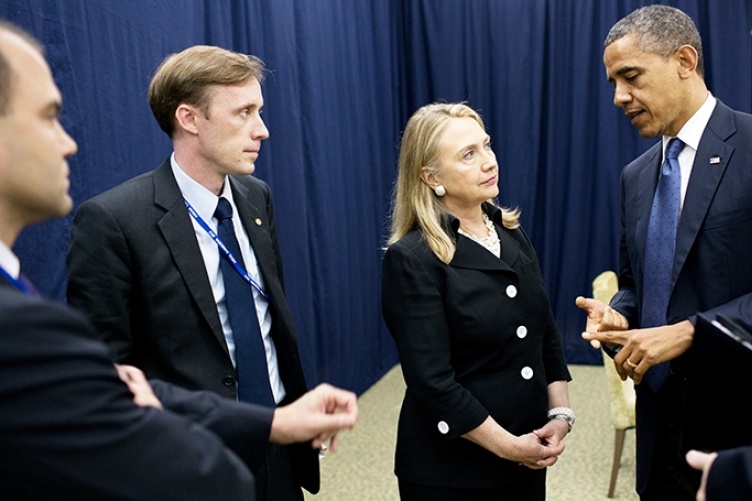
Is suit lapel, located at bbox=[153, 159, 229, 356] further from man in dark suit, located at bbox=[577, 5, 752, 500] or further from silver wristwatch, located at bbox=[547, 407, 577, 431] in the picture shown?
man in dark suit, located at bbox=[577, 5, 752, 500]

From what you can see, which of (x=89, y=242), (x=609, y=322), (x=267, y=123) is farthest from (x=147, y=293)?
(x=267, y=123)

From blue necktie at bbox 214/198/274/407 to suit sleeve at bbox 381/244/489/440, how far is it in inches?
14.4

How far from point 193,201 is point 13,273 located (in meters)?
0.92

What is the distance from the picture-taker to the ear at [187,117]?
6.11 feet

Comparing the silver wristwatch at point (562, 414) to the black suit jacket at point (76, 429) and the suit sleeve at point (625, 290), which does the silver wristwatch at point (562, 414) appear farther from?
the black suit jacket at point (76, 429)

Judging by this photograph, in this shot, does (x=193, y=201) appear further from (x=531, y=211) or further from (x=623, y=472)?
(x=531, y=211)

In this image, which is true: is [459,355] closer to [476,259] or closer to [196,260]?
[476,259]

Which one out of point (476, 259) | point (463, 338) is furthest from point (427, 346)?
point (476, 259)

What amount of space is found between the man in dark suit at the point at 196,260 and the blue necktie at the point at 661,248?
997 millimetres

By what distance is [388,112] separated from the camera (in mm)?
5379

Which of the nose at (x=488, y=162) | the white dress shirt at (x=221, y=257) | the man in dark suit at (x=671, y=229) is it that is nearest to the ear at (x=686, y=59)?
the man in dark suit at (x=671, y=229)

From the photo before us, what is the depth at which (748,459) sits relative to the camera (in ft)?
3.69

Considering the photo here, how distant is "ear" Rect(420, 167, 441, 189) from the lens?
2.00m

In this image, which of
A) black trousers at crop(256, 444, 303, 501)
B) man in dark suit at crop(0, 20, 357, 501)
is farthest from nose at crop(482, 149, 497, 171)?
man in dark suit at crop(0, 20, 357, 501)
